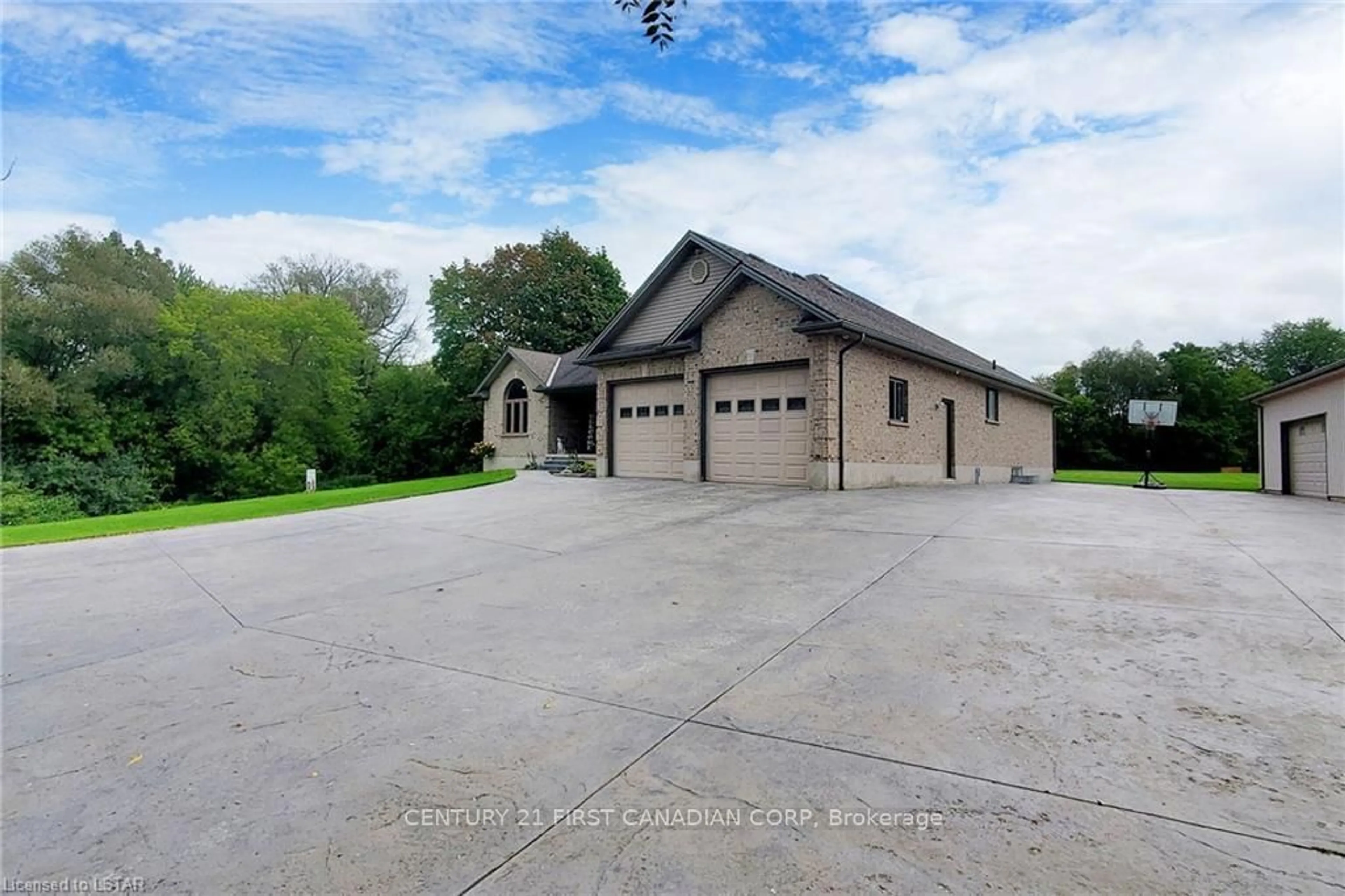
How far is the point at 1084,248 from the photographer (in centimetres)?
2125

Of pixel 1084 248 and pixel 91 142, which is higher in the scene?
pixel 1084 248

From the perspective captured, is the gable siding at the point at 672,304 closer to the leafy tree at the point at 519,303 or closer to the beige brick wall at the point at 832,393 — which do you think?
→ the beige brick wall at the point at 832,393

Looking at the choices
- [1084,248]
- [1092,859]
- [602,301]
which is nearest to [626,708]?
[1092,859]

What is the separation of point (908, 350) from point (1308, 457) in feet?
34.6

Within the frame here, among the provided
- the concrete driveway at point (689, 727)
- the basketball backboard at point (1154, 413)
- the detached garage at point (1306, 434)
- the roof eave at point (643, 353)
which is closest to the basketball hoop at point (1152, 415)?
the basketball backboard at point (1154, 413)

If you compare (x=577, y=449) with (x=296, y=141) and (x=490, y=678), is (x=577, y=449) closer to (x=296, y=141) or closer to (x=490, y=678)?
(x=296, y=141)

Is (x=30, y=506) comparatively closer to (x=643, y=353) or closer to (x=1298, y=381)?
(x=643, y=353)

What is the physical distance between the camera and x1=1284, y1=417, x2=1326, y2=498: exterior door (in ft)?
49.9

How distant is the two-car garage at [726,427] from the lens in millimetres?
14766

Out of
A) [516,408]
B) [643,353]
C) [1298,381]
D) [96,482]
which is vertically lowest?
[96,482]

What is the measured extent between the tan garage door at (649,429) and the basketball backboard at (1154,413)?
Answer: 668 inches

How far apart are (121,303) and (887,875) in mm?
31520

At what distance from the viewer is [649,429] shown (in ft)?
58.7

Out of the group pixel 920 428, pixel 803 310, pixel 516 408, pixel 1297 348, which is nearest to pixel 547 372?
pixel 516 408
